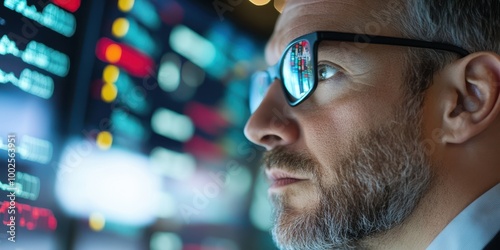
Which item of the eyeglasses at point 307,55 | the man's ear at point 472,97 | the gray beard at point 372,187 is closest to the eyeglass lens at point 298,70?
the eyeglasses at point 307,55

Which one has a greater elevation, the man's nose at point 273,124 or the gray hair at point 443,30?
the gray hair at point 443,30

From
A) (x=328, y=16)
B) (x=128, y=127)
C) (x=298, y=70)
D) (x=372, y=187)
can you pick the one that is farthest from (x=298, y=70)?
(x=128, y=127)

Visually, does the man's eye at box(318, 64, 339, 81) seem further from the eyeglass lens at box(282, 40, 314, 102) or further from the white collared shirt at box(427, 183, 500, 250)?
the white collared shirt at box(427, 183, 500, 250)

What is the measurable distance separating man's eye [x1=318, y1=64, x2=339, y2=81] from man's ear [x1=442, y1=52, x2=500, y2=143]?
18cm

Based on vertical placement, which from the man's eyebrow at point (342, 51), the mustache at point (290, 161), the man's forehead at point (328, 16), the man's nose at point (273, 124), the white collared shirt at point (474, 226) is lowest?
the white collared shirt at point (474, 226)

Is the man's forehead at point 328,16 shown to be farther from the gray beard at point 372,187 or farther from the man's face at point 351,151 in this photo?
the gray beard at point 372,187

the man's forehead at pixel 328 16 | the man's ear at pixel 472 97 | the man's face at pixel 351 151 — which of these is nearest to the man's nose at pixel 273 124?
the man's face at pixel 351 151

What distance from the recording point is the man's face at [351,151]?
1.07m

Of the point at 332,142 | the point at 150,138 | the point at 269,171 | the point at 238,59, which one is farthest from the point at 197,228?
the point at 332,142

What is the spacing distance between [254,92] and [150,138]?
1.22 feet

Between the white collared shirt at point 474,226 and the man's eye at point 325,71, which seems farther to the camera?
the man's eye at point 325,71

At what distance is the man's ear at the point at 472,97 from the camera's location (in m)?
1.05

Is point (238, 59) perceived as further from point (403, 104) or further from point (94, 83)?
point (403, 104)

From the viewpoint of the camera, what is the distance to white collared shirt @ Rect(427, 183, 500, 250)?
1.00 m
